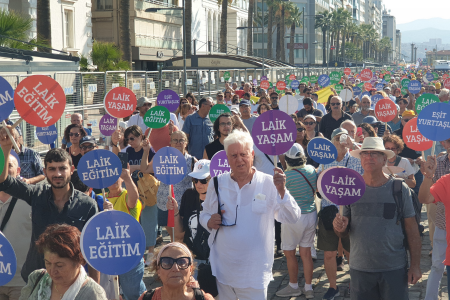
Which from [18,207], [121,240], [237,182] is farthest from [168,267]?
[18,207]

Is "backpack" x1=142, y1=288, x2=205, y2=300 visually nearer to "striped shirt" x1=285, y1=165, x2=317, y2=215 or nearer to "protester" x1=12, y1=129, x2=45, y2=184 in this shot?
"striped shirt" x1=285, y1=165, x2=317, y2=215

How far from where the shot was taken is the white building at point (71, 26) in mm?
32375

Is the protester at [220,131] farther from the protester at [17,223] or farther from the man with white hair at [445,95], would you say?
the man with white hair at [445,95]

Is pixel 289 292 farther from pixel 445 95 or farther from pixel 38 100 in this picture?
pixel 445 95

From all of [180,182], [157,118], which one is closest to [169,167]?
[180,182]

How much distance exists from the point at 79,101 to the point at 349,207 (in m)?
12.2

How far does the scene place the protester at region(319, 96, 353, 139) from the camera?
10.2m

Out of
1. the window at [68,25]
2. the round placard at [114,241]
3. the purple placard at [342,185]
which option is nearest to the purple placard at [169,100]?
the purple placard at [342,185]

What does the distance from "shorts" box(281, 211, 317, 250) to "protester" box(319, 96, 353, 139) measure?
4.22 metres

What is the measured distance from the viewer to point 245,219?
402 cm

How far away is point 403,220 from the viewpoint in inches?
169

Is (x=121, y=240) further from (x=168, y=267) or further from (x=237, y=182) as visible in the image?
(x=237, y=182)

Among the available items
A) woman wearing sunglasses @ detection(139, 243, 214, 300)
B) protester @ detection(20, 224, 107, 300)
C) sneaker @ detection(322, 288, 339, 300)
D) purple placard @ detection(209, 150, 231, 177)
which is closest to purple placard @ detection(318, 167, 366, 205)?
purple placard @ detection(209, 150, 231, 177)

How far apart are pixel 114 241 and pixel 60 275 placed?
0.53 m
